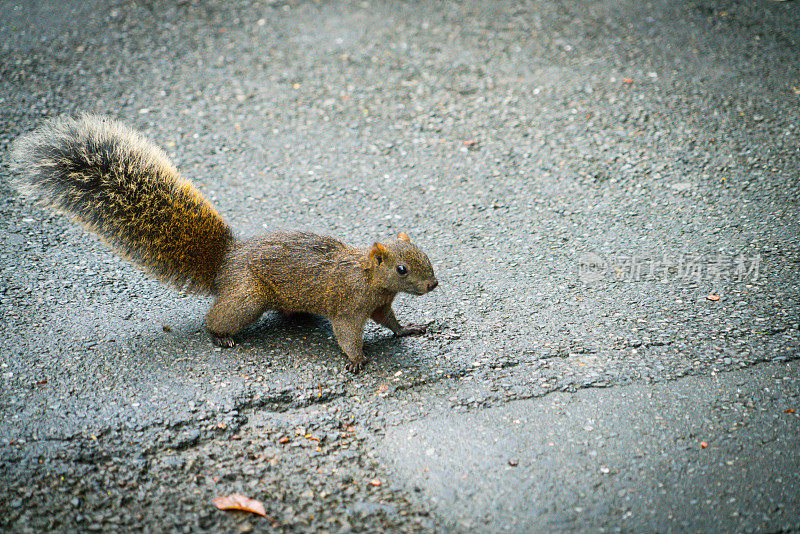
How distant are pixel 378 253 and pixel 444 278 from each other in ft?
2.71

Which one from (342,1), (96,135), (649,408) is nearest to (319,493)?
(649,408)

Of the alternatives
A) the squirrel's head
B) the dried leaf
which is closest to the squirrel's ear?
the squirrel's head

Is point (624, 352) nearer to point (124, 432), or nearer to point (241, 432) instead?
point (241, 432)

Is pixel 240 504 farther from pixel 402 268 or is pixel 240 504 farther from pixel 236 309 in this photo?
pixel 402 268

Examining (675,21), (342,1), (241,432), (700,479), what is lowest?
(700,479)

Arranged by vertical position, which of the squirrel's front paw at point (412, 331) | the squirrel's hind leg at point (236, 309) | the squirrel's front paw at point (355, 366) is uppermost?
the squirrel's hind leg at point (236, 309)

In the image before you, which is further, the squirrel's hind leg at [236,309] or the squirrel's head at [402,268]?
the squirrel's hind leg at [236,309]

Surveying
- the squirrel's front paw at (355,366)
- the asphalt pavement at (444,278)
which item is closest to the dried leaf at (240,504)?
the asphalt pavement at (444,278)

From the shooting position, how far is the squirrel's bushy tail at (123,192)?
3.05 meters

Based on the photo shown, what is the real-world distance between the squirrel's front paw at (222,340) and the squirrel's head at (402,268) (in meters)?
0.81

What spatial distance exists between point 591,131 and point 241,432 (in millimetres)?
3537

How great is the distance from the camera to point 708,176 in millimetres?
4562

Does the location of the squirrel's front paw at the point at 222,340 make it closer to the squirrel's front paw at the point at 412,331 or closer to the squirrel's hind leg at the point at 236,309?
the squirrel's hind leg at the point at 236,309

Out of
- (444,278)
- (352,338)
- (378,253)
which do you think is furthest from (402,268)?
(444,278)
